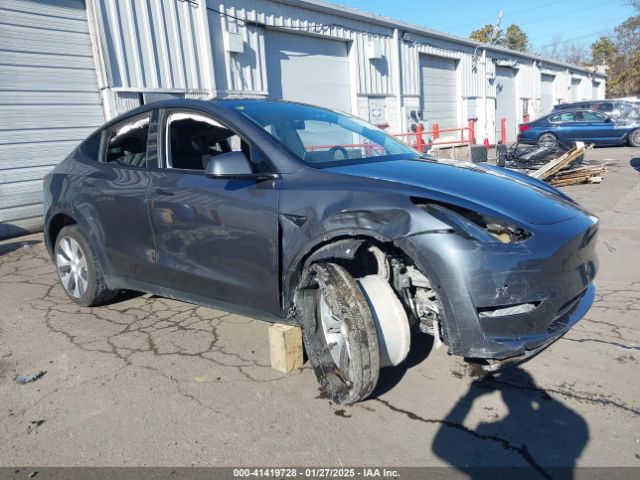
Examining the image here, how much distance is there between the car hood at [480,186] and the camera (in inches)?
98.4

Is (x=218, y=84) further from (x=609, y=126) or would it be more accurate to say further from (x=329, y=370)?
(x=609, y=126)

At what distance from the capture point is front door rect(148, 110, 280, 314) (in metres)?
2.92

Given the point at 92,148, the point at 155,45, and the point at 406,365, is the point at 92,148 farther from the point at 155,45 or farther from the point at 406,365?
the point at 155,45

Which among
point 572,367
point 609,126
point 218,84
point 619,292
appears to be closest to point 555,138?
point 609,126

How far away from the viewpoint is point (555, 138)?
17828 mm

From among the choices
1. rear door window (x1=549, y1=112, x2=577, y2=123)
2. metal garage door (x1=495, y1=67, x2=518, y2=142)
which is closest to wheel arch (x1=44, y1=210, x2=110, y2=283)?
rear door window (x1=549, y1=112, x2=577, y2=123)

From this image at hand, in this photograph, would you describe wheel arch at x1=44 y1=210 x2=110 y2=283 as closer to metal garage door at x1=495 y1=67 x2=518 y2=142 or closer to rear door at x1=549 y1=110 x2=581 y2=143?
rear door at x1=549 y1=110 x2=581 y2=143

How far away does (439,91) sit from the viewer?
18281mm

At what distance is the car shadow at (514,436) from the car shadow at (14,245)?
6.28 m

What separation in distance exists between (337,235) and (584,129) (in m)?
18.9

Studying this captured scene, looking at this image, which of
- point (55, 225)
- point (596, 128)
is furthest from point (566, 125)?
A: point (55, 225)

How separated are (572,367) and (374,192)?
1.64 metres

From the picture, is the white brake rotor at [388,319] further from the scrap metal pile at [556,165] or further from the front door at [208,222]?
the scrap metal pile at [556,165]

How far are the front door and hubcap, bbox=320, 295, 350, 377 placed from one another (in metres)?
0.31
